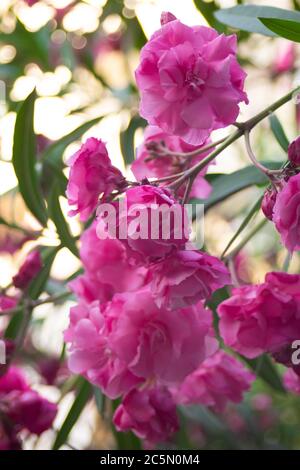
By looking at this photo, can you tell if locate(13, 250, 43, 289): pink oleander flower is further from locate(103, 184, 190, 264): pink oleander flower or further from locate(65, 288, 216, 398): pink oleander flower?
locate(103, 184, 190, 264): pink oleander flower

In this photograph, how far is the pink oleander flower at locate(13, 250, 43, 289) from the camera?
Answer: 3.25ft

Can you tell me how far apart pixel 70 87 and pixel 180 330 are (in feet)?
3.03

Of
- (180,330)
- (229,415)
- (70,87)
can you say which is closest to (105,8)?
(70,87)

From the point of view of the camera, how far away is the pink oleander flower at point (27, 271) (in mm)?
991

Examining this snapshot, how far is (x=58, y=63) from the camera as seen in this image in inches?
65.7

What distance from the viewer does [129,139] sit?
126 centimetres

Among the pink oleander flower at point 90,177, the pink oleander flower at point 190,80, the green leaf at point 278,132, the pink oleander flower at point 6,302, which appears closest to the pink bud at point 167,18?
the pink oleander flower at point 190,80

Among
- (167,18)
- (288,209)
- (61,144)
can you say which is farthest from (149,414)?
(61,144)

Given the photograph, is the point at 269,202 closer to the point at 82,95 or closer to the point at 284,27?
the point at 284,27

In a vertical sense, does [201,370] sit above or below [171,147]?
below

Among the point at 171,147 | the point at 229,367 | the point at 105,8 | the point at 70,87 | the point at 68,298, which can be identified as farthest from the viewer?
the point at 70,87

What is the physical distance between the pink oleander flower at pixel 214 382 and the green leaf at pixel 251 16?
407 millimetres

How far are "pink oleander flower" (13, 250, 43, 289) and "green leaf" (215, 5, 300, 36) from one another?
0.41 metres

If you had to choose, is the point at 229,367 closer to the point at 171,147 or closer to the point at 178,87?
the point at 171,147
